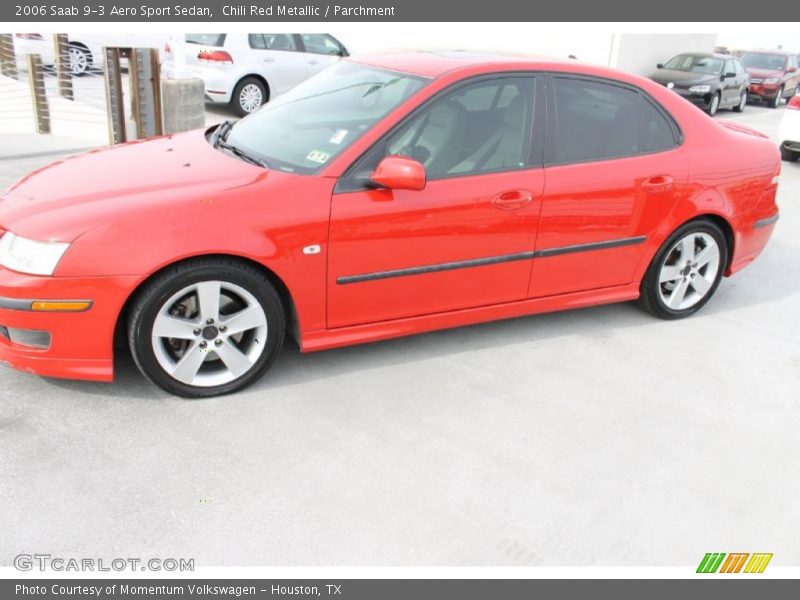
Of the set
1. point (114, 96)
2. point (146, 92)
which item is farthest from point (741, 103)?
point (114, 96)

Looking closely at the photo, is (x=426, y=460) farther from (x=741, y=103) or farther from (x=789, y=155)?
(x=741, y=103)

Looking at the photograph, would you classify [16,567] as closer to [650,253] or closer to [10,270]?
[10,270]

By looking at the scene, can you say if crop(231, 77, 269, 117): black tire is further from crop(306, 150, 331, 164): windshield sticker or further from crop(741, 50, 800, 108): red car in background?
crop(741, 50, 800, 108): red car in background

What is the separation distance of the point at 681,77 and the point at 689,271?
46.7 feet

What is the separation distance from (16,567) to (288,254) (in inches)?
66.1

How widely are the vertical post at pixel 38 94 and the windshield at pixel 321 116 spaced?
5.47 m

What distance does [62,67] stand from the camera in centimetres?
1046

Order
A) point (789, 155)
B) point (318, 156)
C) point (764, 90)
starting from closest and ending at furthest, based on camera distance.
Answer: point (318, 156), point (789, 155), point (764, 90)

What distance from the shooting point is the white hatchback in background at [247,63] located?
36.7 feet

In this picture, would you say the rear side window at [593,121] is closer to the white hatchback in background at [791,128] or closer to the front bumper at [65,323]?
the front bumper at [65,323]

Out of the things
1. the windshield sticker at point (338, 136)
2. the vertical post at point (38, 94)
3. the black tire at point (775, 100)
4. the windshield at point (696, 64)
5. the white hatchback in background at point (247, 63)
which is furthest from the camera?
the black tire at point (775, 100)

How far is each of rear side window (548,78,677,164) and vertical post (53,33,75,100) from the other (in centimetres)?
812

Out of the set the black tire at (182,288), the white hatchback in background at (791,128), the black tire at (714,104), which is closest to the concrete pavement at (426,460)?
the black tire at (182,288)

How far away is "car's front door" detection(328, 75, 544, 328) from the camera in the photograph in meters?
3.69
